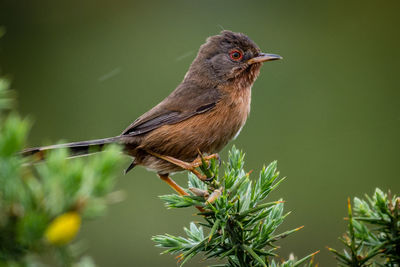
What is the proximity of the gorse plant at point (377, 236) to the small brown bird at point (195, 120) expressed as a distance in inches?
75.1

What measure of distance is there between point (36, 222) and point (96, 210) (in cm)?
13

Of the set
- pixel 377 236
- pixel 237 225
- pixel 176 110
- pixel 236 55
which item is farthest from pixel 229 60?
pixel 377 236

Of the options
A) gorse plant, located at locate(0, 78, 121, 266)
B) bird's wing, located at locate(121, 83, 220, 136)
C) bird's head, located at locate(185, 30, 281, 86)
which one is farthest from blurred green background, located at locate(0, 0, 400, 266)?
gorse plant, located at locate(0, 78, 121, 266)

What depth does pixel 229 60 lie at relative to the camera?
4.75 m

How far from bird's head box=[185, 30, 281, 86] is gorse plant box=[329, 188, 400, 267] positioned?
Answer: 115 inches

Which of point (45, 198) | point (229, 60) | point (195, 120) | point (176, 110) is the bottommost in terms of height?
point (195, 120)

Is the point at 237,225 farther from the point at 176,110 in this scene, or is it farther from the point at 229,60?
the point at 229,60

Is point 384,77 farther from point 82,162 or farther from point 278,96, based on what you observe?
point 82,162

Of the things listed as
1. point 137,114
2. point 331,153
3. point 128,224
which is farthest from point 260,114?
point 128,224

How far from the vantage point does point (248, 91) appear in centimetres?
456

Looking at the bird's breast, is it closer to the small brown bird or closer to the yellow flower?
the small brown bird

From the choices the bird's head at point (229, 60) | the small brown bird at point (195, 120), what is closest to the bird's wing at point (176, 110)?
the small brown bird at point (195, 120)

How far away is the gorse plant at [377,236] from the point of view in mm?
1646

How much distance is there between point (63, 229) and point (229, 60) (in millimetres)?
3939
